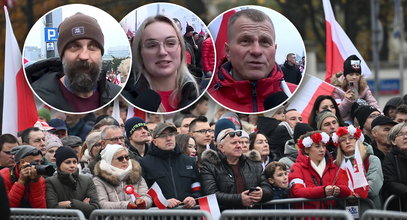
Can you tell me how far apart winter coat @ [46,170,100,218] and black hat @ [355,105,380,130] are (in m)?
3.32

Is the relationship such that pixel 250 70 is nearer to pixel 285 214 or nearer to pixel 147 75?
pixel 147 75


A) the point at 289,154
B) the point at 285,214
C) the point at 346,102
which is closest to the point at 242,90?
the point at 289,154

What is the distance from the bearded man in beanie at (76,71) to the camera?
10.5 metres

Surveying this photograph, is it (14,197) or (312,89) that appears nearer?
(14,197)

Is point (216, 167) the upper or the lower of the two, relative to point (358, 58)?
lower

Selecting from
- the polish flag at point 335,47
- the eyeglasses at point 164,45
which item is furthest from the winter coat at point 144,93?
the polish flag at point 335,47

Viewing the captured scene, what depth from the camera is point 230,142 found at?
1059 centimetres

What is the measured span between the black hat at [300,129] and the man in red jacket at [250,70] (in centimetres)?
67

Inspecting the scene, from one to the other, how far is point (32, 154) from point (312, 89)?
326 cm

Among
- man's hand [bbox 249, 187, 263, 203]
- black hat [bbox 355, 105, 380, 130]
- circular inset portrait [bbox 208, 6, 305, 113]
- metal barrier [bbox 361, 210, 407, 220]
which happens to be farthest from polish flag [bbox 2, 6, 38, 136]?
metal barrier [bbox 361, 210, 407, 220]

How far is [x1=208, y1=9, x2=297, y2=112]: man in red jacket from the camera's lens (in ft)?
35.3

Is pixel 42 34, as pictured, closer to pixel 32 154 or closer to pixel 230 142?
pixel 32 154

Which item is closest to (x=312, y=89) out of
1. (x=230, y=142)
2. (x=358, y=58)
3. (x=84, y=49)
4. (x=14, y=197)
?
(x=358, y=58)

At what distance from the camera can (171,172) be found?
413 inches
